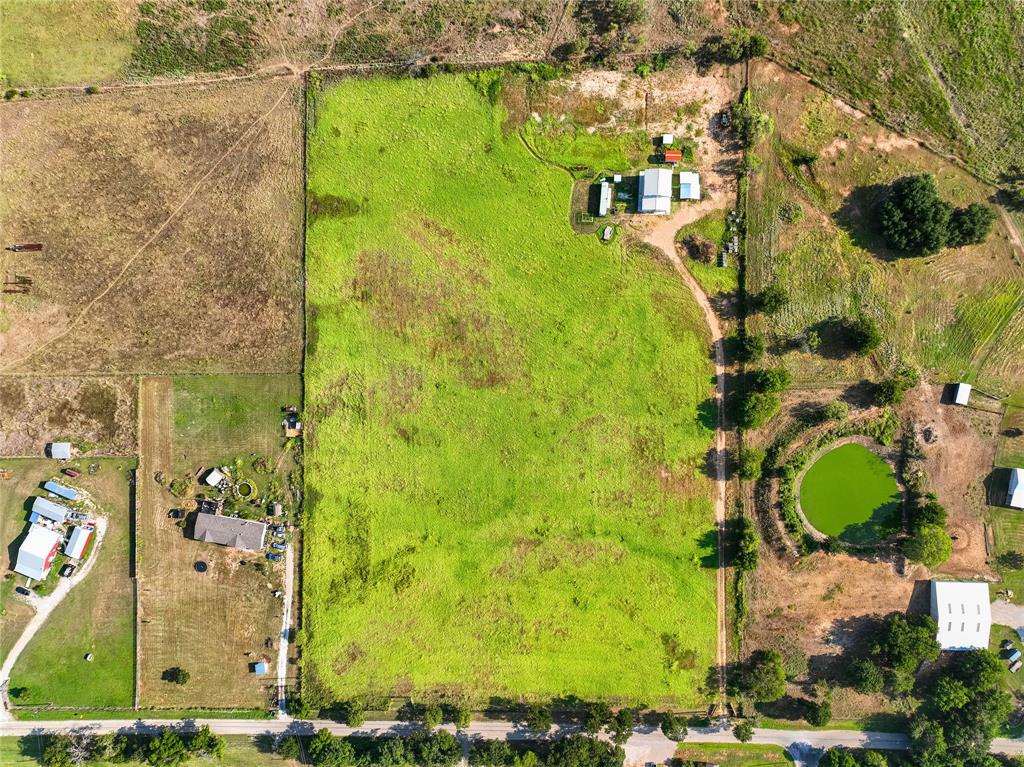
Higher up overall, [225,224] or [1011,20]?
[1011,20]

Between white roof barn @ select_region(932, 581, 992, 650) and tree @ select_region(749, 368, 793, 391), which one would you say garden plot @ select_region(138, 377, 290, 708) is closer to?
tree @ select_region(749, 368, 793, 391)

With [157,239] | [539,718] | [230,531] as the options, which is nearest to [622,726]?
[539,718]

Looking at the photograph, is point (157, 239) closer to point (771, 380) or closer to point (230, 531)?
point (230, 531)

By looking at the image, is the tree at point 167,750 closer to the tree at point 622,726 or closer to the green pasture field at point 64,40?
the tree at point 622,726

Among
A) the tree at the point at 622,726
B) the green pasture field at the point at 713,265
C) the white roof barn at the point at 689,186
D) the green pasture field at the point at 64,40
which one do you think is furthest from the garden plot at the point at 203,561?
the white roof barn at the point at 689,186

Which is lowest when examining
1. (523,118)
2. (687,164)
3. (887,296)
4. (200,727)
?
(200,727)

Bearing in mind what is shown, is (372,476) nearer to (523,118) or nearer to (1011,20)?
(523,118)

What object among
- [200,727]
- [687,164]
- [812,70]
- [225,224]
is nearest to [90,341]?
[225,224]
